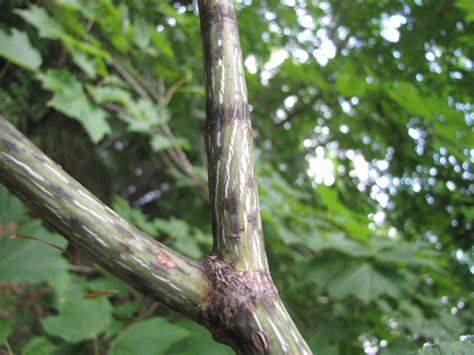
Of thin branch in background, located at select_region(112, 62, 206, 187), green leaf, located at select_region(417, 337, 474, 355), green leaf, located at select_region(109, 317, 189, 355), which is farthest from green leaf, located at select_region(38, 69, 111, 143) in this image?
green leaf, located at select_region(417, 337, 474, 355)

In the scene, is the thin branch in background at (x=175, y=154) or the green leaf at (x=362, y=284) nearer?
the green leaf at (x=362, y=284)

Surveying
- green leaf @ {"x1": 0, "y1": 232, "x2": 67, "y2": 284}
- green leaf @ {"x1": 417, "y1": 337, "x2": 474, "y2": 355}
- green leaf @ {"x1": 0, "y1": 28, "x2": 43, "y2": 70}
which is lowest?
green leaf @ {"x1": 0, "y1": 232, "x2": 67, "y2": 284}

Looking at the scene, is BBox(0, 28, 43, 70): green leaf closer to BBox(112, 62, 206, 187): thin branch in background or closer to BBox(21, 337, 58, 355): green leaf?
BBox(112, 62, 206, 187): thin branch in background

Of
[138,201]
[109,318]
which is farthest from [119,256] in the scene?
[138,201]

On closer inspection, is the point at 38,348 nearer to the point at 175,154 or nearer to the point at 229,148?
the point at 229,148

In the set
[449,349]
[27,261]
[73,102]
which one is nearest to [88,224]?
[449,349]

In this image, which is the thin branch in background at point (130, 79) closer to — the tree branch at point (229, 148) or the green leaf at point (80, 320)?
the green leaf at point (80, 320)

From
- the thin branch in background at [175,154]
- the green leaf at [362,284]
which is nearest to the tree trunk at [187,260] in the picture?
the green leaf at [362,284]
